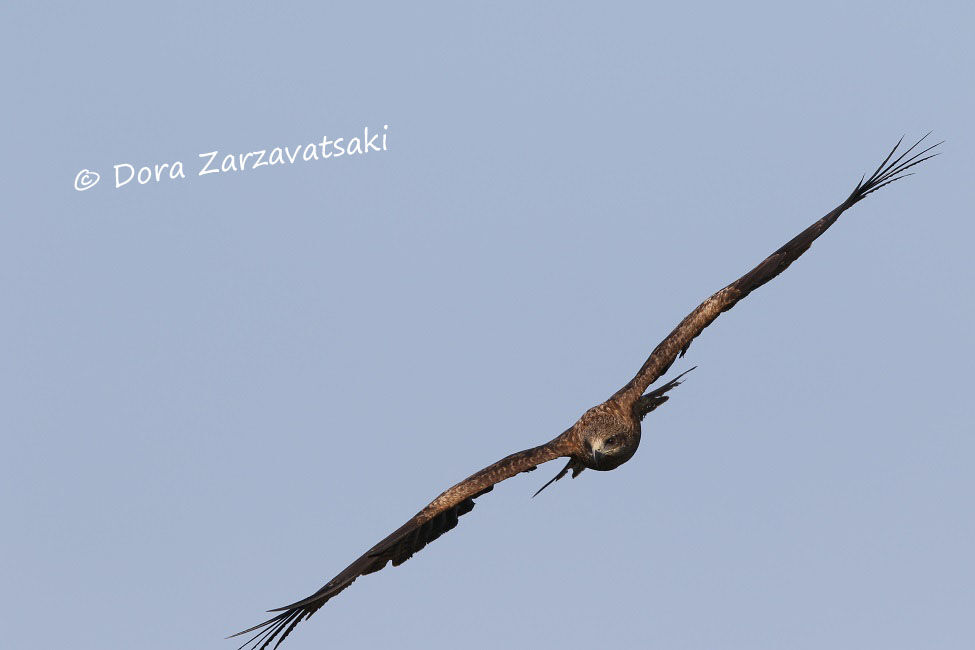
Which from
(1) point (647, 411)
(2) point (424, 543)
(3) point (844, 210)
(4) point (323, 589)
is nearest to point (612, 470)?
(1) point (647, 411)

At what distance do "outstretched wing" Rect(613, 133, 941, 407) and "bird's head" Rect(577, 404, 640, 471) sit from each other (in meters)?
0.28

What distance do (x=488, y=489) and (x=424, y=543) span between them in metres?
1.00

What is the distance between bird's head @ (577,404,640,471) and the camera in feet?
51.8

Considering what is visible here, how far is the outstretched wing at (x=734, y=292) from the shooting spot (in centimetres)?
1639

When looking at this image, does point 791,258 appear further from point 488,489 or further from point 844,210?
point 488,489

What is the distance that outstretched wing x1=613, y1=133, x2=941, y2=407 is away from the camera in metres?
16.4

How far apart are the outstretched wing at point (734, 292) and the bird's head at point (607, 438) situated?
279 mm

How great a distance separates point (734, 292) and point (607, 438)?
2.66m

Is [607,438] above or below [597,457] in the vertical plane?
above

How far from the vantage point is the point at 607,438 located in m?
15.8

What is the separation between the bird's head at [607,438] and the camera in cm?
1577

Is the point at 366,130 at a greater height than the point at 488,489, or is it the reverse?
the point at 366,130

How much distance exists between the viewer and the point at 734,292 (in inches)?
666

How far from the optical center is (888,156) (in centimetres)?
1764
